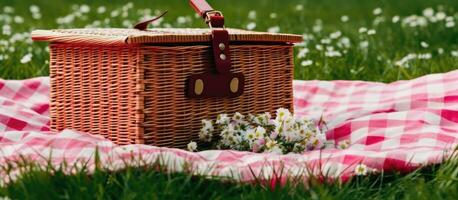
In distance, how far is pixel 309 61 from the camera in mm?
4535

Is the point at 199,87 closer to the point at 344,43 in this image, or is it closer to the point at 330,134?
the point at 330,134

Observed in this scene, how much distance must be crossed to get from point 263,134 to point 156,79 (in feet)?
1.28

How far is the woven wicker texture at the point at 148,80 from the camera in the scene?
9.99 ft

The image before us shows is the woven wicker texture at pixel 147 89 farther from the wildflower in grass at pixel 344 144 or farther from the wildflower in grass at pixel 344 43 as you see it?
the wildflower in grass at pixel 344 43

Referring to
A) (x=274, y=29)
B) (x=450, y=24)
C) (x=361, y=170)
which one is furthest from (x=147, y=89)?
(x=450, y=24)

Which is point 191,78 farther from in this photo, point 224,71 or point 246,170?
point 246,170

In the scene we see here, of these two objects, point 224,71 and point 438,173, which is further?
point 224,71

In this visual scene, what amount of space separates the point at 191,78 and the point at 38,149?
56 centimetres

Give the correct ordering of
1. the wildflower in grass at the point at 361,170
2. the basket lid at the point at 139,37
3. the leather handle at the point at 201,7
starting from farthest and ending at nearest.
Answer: the leather handle at the point at 201,7
the basket lid at the point at 139,37
the wildflower in grass at the point at 361,170

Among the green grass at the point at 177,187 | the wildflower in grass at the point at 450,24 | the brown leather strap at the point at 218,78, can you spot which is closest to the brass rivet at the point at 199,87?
the brown leather strap at the point at 218,78

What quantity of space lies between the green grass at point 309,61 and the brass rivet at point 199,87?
2.25 ft

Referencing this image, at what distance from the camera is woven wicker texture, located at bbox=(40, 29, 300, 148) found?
3045mm

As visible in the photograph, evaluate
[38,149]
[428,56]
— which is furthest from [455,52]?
[38,149]

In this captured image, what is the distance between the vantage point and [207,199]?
2.41 m
